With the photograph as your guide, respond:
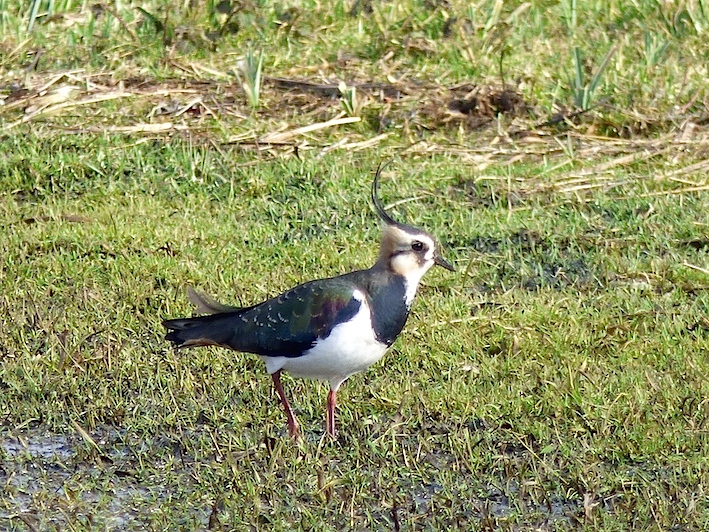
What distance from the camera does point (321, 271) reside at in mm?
6250

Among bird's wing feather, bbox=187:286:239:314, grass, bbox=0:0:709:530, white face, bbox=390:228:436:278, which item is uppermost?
white face, bbox=390:228:436:278

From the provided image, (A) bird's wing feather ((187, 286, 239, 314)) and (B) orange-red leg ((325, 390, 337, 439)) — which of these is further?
(A) bird's wing feather ((187, 286, 239, 314))

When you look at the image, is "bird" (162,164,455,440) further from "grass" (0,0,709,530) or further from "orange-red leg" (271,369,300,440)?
"grass" (0,0,709,530)

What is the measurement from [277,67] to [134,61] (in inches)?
35.8

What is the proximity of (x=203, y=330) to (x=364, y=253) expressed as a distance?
5.75 ft

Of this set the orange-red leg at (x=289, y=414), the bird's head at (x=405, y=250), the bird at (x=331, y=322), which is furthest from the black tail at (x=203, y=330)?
the bird's head at (x=405, y=250)

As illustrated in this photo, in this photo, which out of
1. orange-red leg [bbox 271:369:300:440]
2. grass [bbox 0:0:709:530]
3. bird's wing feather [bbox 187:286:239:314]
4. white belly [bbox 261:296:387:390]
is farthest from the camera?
bird's wing feather [bbox 187:286:239:314]

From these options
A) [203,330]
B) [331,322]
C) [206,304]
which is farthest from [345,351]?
[206,304]

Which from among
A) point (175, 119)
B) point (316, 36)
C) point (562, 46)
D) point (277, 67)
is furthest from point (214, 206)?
point (562, 46)

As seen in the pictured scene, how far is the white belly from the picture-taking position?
454cm

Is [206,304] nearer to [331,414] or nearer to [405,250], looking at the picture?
[331,414]

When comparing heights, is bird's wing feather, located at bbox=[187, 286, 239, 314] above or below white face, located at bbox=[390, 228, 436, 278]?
below

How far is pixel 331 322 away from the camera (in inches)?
180

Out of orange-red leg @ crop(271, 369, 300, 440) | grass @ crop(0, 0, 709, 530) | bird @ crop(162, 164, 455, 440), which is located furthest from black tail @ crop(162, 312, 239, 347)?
grass @ crop(0, 0, 709, 530)
